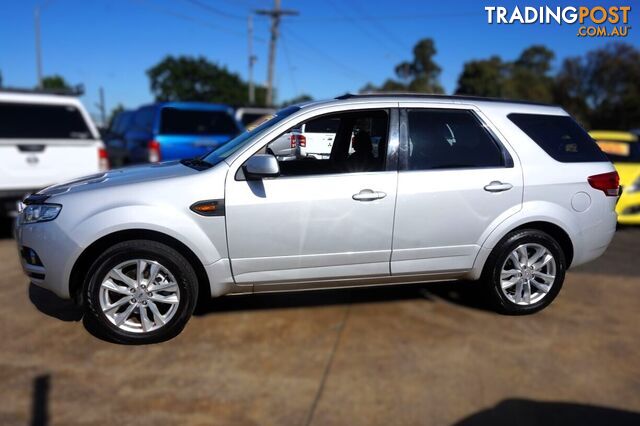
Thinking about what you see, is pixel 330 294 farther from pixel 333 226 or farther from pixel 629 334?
pixel 629 334

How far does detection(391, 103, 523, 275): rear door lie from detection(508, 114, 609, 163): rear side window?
0.26 metres

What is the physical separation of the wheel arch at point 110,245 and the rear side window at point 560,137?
8.15 ft

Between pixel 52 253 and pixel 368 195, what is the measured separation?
6.57 feet

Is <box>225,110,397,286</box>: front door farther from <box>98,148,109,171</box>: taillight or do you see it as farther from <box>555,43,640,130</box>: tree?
<box>555,43,640,130</box>: tree

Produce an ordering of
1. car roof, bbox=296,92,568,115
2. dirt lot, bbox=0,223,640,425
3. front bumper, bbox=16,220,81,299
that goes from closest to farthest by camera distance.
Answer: dirt lot, bbox=0,223,640,425 → front bumper, bbox=16,220,81,299 → car roof, bbox=296,92,568,115

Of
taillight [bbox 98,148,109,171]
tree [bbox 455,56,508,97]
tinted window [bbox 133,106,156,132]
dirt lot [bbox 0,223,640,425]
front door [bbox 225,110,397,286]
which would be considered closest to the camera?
dirt lot [bbox 0,223,640,425]

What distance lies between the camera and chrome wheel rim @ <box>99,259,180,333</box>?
10.1ft

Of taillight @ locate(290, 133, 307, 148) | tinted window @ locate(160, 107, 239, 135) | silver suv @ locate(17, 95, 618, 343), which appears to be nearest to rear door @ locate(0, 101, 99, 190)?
tinted window @ locate(160, 107, 239, 135)

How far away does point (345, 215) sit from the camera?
324 cm

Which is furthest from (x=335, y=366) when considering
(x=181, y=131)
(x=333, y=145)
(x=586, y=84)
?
(x=586, y=84)

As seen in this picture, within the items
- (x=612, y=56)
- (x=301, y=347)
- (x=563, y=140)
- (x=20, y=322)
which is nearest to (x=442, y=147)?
(x=563, y=140)

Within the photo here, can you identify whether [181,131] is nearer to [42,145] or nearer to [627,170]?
[42,145]

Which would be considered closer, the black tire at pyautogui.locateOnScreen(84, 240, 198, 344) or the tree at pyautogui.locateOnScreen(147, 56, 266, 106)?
the black tire at pyautogui.locateOnScreen(84, 240, 198, 344)

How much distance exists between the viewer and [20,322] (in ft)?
12.9
